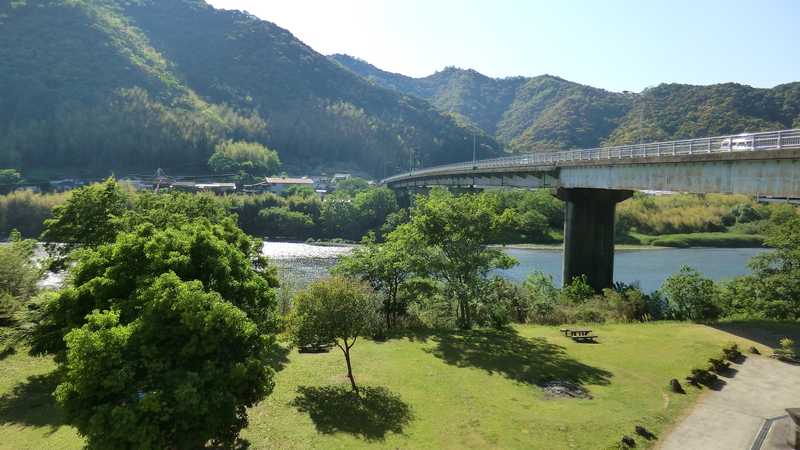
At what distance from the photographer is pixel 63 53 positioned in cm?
16612

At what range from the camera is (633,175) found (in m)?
33.4

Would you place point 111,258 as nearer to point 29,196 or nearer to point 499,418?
point 499,418

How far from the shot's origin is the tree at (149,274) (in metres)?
14.1

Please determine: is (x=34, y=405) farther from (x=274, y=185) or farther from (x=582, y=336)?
(x=274, y=185)

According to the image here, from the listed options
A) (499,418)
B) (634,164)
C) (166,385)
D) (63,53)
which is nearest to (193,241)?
(166,385)

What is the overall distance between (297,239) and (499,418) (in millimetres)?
84874

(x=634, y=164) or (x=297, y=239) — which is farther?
(x=297, y=239)

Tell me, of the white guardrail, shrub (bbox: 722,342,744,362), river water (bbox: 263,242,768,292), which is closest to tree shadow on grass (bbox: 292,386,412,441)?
shrub (bbox: 722,342,744,362)

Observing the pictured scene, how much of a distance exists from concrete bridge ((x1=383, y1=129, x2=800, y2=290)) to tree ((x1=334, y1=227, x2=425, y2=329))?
16178mm

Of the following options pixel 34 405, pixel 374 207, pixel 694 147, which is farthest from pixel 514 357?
pixel 374 207

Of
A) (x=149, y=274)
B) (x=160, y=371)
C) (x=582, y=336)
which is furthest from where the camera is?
(x=582, y=336)

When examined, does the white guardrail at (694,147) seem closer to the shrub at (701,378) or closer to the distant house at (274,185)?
the shrub at (701,378)

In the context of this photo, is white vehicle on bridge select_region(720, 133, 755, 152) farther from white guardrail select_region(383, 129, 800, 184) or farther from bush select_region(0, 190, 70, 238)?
bush select_region(0, 190, 70, 238)

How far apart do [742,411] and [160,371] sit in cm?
2041
